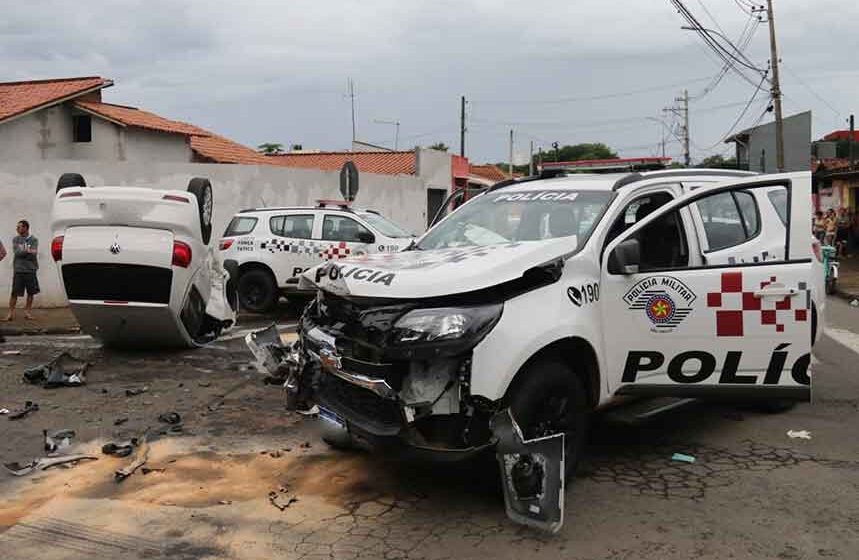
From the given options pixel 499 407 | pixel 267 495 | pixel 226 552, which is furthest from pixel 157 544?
pixel 499 407

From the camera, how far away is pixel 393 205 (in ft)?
76.0

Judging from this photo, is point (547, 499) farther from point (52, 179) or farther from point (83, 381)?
point (52, 179)

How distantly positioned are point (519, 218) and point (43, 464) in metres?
3.73

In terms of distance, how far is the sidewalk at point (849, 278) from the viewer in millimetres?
15320

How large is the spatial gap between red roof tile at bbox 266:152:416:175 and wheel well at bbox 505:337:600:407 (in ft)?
87.8

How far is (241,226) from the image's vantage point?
1334 cm

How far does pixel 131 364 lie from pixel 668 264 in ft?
19.8

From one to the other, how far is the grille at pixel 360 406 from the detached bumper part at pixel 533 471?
1.82ft

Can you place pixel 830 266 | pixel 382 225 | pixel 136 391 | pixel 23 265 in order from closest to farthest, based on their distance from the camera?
pixel 136 391 < pixel 23 265 < pixel 382 225 < pixel 830 266

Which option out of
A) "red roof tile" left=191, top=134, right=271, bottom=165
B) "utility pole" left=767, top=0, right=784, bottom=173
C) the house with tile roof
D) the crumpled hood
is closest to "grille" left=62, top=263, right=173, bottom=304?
the crumpled hood

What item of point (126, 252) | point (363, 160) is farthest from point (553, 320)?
point (363, 160)

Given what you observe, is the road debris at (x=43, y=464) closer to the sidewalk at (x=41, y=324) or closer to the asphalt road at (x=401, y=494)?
the asphalt road at (x=401, y=494)

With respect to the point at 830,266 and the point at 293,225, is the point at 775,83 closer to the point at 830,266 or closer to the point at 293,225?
the point at 830,266

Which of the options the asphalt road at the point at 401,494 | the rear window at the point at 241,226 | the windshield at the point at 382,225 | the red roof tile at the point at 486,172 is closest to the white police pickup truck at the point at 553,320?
the asphalt road at the point at 401,494
